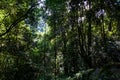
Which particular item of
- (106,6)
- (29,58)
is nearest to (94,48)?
(106,6)

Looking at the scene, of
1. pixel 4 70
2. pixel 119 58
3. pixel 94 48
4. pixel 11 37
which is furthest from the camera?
pixel 4 70

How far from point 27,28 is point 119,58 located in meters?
12.5

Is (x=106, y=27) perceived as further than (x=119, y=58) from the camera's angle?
Yes

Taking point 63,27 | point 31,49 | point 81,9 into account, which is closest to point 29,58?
point 31,49

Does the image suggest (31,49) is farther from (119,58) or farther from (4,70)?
(119,58)

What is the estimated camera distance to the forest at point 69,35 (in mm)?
16125

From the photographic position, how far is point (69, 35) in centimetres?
2544

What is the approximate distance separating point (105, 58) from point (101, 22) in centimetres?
650

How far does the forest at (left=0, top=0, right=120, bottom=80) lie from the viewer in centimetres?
1612

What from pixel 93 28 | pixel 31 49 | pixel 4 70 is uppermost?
pixel 93 28

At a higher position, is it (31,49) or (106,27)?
(106,27)

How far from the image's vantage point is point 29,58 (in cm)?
Result: 2480

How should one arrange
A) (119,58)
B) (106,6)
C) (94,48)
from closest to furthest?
(119,58) → (94,48) → (106,6)

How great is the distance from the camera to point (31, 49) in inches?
1064
